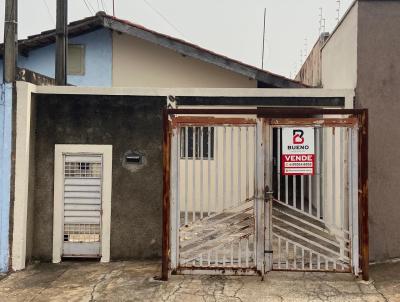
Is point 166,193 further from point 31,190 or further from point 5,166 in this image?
point 5,166

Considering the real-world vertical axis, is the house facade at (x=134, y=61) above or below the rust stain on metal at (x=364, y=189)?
above

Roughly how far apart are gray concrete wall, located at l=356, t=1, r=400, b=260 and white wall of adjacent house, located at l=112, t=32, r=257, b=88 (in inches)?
250

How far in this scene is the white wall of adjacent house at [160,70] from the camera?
42.9 ft

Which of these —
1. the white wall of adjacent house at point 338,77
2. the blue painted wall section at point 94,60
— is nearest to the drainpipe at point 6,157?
the white wall of adjacent house at point 338,77

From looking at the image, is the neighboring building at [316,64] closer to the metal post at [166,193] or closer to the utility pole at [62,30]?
the metal post at [166,193]

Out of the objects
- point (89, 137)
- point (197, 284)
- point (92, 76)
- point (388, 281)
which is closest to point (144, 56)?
point (92, 76)

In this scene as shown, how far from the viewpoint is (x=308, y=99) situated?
7363mm

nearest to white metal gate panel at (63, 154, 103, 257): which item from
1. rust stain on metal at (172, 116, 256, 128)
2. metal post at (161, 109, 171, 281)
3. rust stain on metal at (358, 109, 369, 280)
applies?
metal post at (161, 109, 171, 281)

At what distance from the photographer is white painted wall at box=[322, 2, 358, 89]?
6898mm

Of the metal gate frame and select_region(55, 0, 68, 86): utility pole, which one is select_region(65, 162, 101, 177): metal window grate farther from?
select_region(55, 0, 68, 86): utility pole

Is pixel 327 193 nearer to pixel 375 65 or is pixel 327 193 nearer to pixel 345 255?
pixel 345 255

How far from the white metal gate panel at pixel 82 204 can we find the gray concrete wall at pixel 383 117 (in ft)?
14.8

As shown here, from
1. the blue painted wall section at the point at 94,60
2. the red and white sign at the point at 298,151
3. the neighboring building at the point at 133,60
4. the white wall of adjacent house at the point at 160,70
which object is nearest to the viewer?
the red and white sign at the point at 298,151

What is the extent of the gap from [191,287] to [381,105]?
13.5 ft
